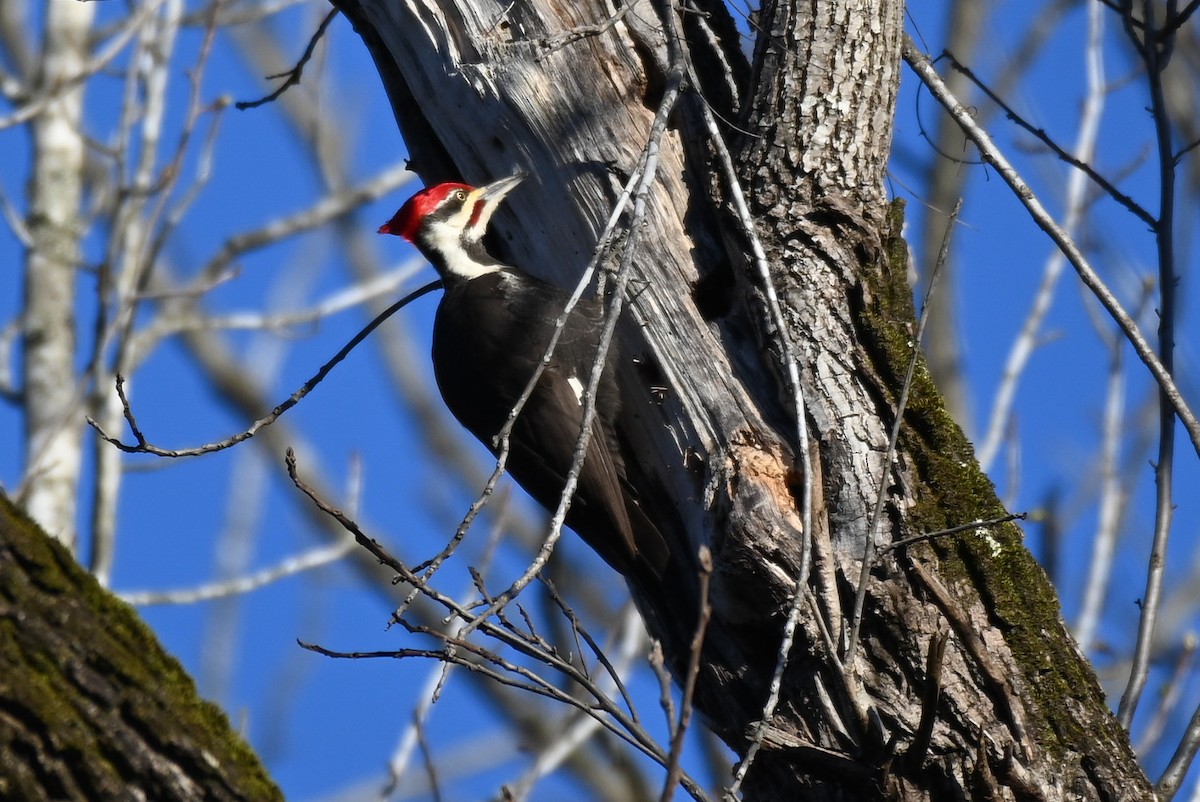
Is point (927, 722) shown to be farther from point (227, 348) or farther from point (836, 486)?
point (227, 348)

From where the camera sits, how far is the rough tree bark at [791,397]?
2.77 m

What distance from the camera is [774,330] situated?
113 inches

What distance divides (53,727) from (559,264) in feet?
6.58

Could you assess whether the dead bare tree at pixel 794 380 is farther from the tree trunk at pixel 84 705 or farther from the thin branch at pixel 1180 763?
the tree trunk at pixel 84 705

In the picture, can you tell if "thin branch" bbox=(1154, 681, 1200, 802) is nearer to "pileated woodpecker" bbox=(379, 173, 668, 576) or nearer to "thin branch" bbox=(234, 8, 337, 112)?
"pileated woodpecker" bbox=(379, 173, 668, 576)

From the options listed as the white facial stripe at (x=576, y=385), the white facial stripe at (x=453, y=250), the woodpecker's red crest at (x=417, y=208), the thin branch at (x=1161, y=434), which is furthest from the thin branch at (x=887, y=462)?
the white facial stripe at (x=453, y=250)

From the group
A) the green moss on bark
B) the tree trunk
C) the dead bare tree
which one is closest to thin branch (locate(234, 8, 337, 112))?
the dead bare tree

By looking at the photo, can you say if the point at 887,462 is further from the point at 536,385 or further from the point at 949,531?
the point at 536,385

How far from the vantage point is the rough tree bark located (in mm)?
2766

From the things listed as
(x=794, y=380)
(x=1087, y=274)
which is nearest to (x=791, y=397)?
(x=794, y=380)

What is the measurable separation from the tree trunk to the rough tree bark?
1.08m

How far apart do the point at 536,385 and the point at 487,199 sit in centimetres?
51

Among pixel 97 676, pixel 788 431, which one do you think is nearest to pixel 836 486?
pixel 788 431

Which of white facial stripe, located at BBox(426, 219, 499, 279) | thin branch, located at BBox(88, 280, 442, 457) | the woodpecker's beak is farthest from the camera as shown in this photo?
white facial stripe, located at BBox(426, 219, 499, 279)
